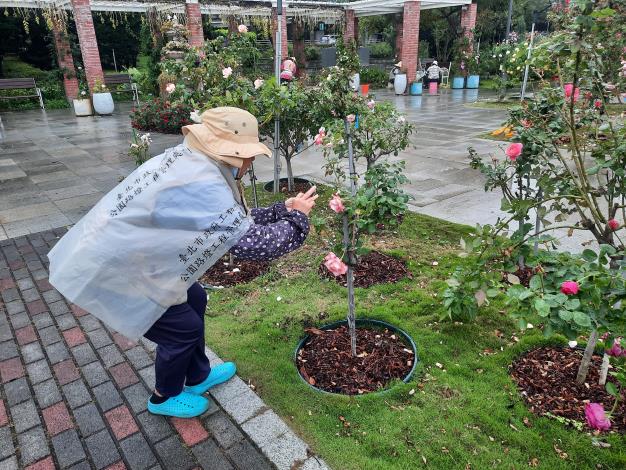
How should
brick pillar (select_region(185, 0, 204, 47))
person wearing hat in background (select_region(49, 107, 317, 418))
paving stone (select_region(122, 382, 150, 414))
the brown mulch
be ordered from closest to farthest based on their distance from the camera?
person wearing hat in background (select_region(49, 107, 317, 418))
paving stone (select_region(122, 382, 150, 414))
the brown mulch
brick pillar (select_region(185, 0, 204, 47))

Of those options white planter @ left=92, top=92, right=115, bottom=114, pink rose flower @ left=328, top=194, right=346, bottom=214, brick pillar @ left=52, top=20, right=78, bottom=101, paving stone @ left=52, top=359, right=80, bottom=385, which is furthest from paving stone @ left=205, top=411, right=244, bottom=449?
brick pillar @ left=52, top=20, right=78, bottom=101

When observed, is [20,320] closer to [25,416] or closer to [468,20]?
[25,416]

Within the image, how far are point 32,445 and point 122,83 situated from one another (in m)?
20.1

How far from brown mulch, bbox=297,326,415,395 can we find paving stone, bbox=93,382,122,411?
42.2 inches

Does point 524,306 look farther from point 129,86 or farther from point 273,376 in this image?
point 129,86

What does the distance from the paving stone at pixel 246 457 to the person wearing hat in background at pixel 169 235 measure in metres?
0.63

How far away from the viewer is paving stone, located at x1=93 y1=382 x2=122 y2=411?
259 centimetres

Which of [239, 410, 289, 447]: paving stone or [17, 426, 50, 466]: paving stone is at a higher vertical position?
[239, 410, 289, 447]: paving stone

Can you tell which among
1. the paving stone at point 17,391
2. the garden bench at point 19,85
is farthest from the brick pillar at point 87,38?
the paving stone at point 17,391

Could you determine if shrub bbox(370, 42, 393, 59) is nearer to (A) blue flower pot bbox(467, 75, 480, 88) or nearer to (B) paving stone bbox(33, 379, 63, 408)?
(A) blue flower pot bbox(467, 75, 480, 88)

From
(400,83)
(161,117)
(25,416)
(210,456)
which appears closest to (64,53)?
(161,117)

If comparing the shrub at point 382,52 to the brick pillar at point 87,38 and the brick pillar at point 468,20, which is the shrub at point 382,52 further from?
the brick pillar at point 87,38

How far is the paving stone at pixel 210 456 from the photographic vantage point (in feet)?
→ 7.14

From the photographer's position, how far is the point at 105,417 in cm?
250
